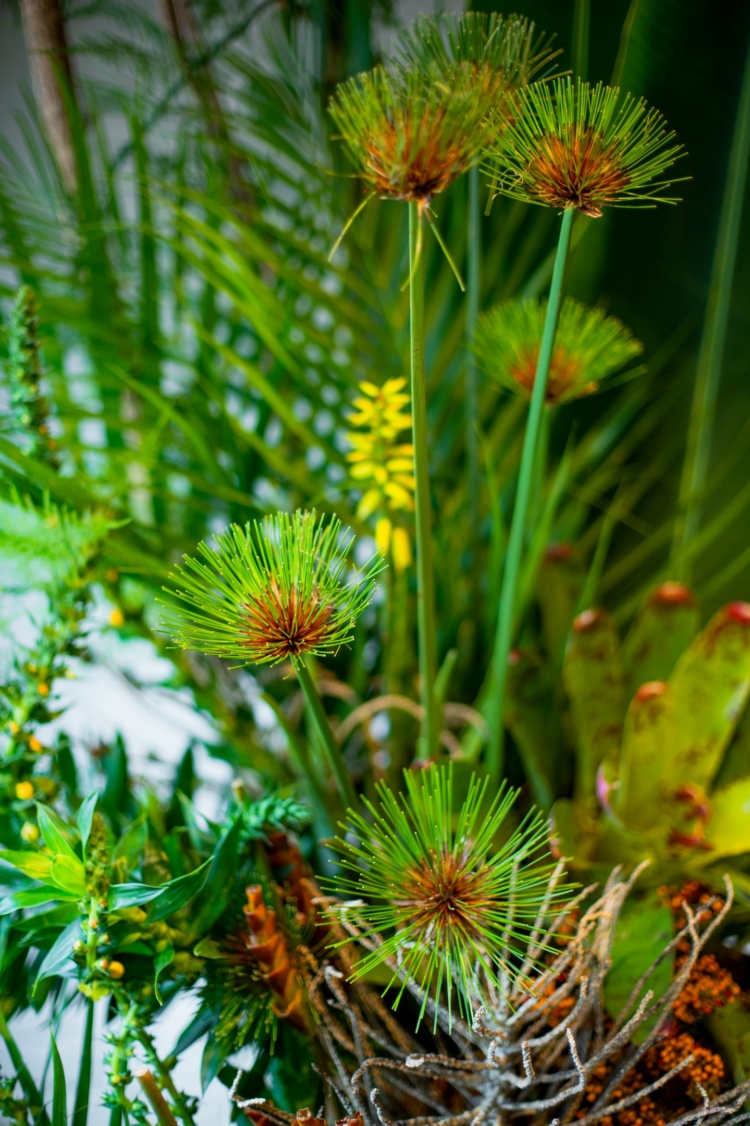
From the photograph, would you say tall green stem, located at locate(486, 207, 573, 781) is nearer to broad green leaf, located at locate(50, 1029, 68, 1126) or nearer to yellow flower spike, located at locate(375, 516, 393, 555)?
yellow flower spike, located at locate(375, 516, 393, 555)

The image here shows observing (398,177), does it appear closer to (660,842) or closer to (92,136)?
(660,842)

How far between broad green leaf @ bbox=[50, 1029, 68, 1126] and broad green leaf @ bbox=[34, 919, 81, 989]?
3cm

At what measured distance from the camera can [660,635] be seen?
37 cm

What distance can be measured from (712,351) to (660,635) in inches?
5.9

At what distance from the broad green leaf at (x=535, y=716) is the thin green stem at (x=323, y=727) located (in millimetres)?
86

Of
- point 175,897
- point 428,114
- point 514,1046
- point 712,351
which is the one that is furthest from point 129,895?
point 712,351

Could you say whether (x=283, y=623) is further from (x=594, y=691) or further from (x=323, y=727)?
(x=594, y=691)

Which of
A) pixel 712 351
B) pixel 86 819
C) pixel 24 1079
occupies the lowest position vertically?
pixel 24 1079

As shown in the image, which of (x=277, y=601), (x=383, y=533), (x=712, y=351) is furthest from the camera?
(x=712, y=351)

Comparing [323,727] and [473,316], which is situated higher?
[473,316]

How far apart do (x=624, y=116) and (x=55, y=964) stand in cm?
28

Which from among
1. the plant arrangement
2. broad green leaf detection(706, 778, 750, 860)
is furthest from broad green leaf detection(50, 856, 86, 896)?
broad green leaf detection(706, 778, 750, 860)

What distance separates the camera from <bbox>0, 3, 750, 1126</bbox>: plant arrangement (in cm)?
21

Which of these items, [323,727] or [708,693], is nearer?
[323,727]
